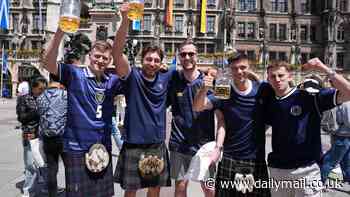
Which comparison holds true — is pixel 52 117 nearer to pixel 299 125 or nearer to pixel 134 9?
pixel 134 9

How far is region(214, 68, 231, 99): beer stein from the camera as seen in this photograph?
4328mm

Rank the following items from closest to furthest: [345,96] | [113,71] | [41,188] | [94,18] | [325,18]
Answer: [345,96] → [113,71] → [41,188] → [94,18] → [325,18]

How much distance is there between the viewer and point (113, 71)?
5039 mm

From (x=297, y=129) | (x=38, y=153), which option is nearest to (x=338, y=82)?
(x=297, y=129)

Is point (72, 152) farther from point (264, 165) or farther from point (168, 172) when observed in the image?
point (264, 165)

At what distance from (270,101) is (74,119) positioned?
214 centimetres

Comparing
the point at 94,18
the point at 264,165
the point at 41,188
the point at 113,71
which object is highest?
the point at 94,18

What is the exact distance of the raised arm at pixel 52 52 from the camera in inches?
170

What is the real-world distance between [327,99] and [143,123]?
2.02m

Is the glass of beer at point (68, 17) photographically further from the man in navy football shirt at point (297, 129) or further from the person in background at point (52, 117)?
the man in navy football shirt at point (297, 129)

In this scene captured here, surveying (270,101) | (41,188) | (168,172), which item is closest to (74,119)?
(168,172)

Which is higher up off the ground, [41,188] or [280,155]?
[280,155]

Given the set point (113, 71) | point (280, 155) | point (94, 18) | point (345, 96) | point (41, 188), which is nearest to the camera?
point (345, 96)

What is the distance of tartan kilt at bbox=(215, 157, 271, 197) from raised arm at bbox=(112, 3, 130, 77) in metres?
1.53
